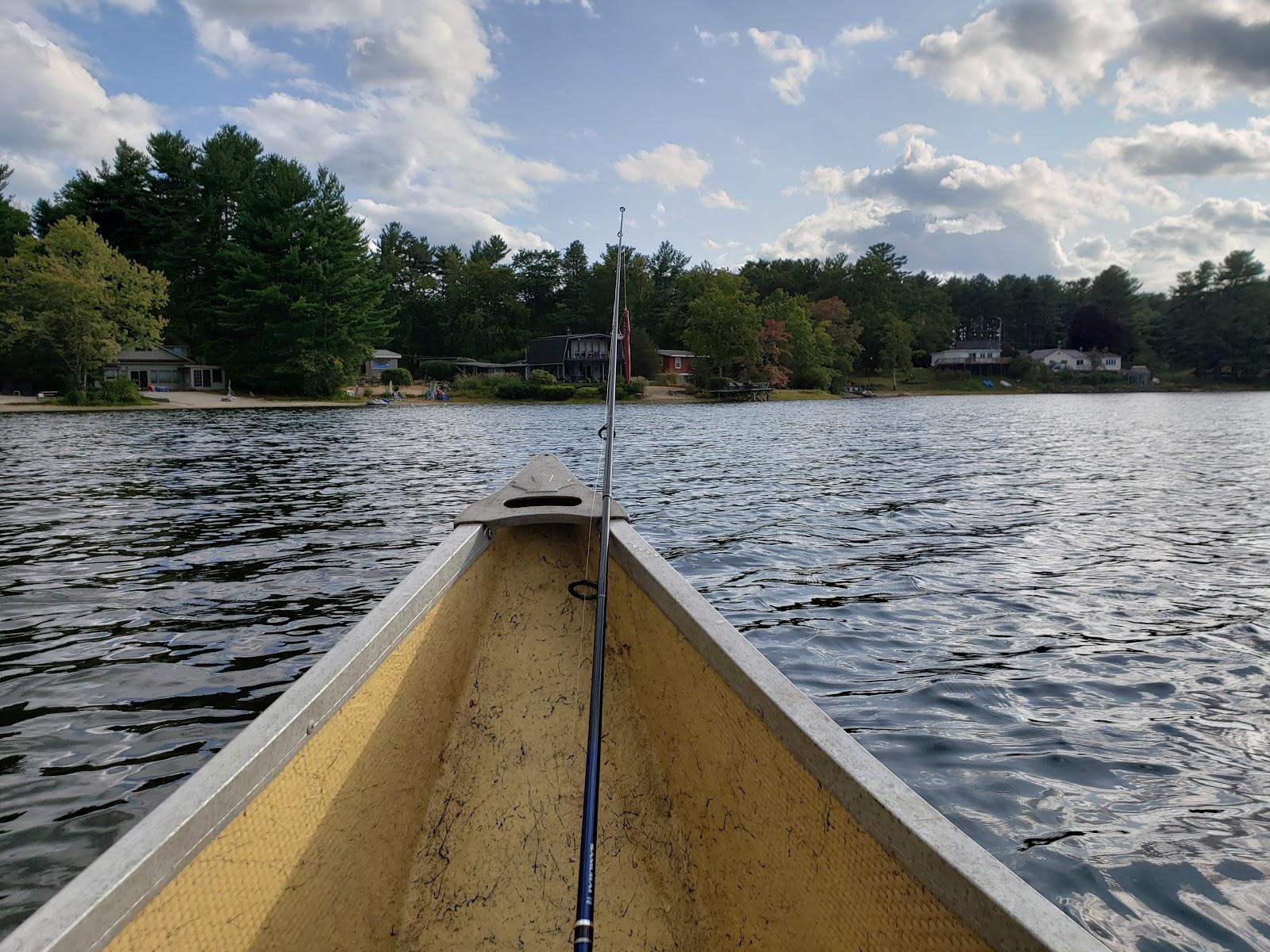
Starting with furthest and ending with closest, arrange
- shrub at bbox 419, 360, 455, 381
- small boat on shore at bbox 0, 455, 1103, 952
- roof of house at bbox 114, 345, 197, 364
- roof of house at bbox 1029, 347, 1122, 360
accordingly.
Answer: roof of house at bbox 1029, 347, 1122, 360 < shrub at bbox 419, 360, 455, 381 < roof of house at bbox 114, 345, 197, 364 < small boat on shore at bbox 0, 455, 1103, 952

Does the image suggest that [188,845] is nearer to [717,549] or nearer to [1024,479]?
[717,549]

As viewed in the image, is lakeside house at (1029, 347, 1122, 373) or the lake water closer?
the lake water

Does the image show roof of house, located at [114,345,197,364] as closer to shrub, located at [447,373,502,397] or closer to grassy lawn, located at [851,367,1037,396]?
shrub, located at [447,373,502,397]

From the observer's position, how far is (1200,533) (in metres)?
10.9

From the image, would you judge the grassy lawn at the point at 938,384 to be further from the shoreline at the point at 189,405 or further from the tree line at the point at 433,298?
the shoreline at the point at 189,405

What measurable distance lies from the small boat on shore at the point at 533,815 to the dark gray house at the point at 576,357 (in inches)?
2701

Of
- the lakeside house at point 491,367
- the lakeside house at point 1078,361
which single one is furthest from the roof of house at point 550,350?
the lakeside house at point 1078,361

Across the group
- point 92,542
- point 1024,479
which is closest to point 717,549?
→ point 92,542

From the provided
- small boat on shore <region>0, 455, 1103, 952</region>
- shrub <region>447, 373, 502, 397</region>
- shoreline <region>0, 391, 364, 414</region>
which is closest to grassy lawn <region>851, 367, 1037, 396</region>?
shrub <region>447, 373, 502, 397</region>

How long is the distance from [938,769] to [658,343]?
83651 millimetres

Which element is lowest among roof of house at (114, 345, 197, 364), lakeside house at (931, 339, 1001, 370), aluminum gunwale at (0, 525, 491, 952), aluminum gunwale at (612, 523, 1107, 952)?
aluminum gunwale at (0, 525, 491, 952)

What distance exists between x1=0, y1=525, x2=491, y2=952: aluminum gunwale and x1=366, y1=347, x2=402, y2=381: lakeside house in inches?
2687

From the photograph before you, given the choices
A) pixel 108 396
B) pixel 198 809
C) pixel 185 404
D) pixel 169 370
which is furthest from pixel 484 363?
pixel 198 809

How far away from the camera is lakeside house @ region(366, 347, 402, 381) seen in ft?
224
